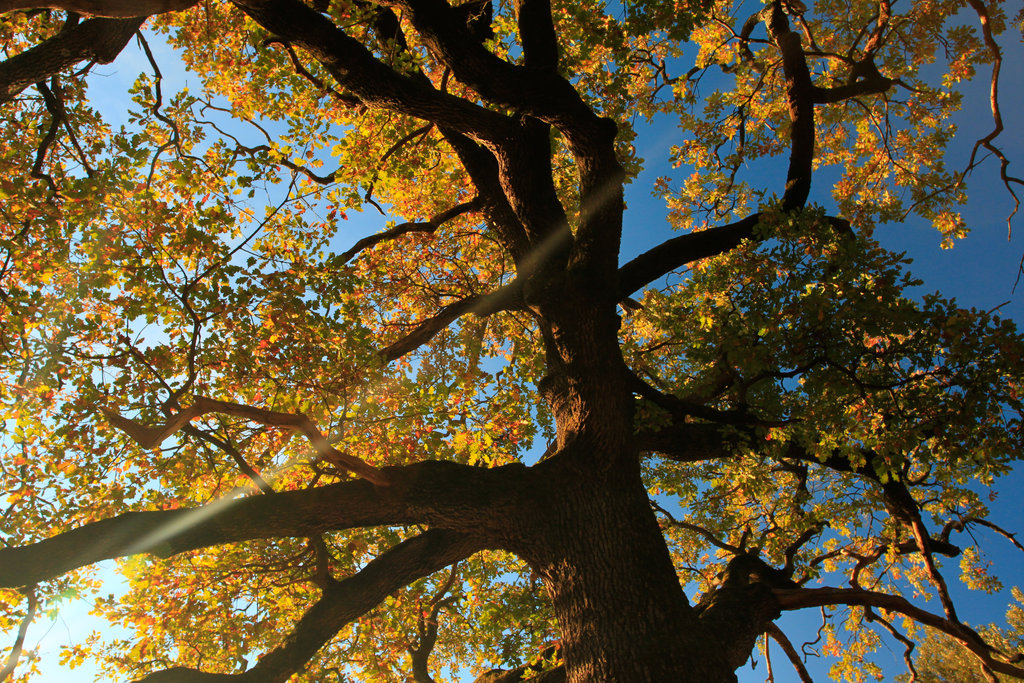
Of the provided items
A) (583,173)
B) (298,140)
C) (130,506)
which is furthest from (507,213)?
(130,506)

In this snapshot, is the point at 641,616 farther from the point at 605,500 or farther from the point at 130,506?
the point at 130,506

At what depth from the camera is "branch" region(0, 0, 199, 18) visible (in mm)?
3990

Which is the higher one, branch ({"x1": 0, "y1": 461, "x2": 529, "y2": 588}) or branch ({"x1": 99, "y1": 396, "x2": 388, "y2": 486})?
branch ({"x1": 99, "y1": 396, "x2": 388, "y2": 486})

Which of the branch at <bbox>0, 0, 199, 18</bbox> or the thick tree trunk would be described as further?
the thick tree trunk

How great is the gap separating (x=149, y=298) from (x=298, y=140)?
3.19 meters

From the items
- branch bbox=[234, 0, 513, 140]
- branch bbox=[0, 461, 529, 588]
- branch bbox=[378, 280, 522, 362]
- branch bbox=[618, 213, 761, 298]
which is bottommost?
branch bbox=[0, 461, 529, 588]

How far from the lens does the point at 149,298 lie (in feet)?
18.0

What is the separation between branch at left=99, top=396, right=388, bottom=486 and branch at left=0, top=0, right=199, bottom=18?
3.18 m

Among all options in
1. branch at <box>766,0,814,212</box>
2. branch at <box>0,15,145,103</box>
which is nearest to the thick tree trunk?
branch at <box>766,0,814,212</box>

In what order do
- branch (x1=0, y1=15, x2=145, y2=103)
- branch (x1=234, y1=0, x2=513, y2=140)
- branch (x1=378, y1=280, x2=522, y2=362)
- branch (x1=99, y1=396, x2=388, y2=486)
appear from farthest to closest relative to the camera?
branch (x1=378, y1=280, x2=522, y2=362) → branch (x1=0, y1=15, x2=145, y2=103) → branch (x1=234, y1=0, x2=513, y2=140) → branch (x1=99, y1=396, x2=388, y2=486)

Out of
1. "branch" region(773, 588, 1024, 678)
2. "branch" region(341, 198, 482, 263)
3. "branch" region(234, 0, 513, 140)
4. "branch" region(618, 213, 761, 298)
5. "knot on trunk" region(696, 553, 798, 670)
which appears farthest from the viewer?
"branch" region(341, 198, 482, 263)

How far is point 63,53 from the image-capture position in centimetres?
641

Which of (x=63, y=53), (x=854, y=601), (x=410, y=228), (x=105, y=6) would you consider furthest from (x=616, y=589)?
(x=63, y=53)

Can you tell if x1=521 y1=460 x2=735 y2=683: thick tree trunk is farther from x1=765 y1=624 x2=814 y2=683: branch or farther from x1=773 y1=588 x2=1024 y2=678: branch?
x1=765 y1=624 x2=814 y2=683: branch
